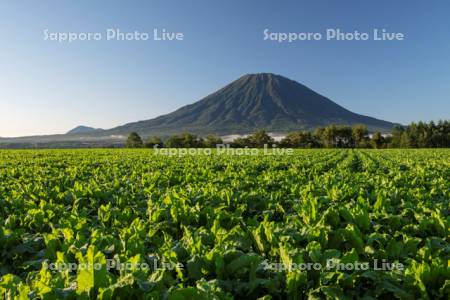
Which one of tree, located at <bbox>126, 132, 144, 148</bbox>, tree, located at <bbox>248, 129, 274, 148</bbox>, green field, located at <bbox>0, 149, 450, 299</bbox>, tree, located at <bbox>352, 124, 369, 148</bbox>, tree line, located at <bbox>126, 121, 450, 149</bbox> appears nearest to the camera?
green field, located at <bbox>0, 149, 450, 299</bbox>

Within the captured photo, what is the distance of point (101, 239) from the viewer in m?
4.14

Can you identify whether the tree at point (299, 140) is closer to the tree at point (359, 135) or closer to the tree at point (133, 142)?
the tree at point (359, 135)

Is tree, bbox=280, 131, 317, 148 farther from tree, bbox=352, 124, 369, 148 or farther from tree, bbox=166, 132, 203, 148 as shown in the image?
tree, bbox=166, 132, 203, 148

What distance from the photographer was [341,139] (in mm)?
100125

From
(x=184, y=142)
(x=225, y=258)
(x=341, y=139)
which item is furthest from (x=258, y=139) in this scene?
(x=225, y=258)

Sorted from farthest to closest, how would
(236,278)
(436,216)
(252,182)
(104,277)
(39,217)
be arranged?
(252,182) → (39,217) → (436,216) → (236,278) → (104,277)

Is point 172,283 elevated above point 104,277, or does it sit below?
below

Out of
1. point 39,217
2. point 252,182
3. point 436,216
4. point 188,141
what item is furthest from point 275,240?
point 188,141

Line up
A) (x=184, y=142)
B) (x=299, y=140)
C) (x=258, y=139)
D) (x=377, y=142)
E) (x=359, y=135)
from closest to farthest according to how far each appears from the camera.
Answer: (x=377, y=142) → (x=184, y=142) → (x=299, y=140) → (x=258, y=139) → (x=359, y=135)

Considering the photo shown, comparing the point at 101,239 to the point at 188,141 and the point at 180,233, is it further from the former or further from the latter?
the point at 188,141

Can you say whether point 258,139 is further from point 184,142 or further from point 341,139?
point 341,139

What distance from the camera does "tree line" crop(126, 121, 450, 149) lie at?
297 ft

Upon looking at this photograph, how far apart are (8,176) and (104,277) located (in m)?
11.5

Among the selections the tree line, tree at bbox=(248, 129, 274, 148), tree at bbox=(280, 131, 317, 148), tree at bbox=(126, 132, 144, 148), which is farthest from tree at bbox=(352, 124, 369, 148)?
tree at bbox=(126, 132, 144, 148)
